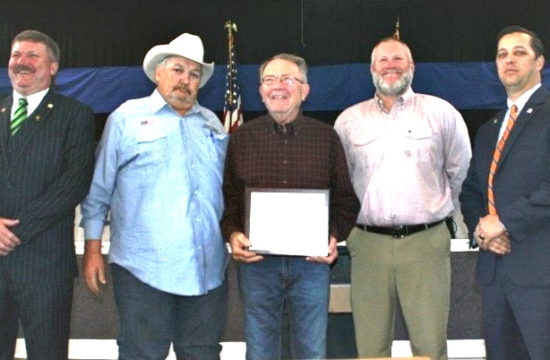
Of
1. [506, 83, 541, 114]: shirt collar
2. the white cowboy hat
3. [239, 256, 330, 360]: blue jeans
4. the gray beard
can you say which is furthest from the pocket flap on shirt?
[506, 83, 541, 114]: shirt collar

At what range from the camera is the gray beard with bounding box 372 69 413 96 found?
3.37 metres

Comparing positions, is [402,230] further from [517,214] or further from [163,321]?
[163,321]

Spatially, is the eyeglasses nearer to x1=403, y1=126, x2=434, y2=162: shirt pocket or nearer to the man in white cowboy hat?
the man in white cowboy hat

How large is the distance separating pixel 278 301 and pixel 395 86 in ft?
3.57

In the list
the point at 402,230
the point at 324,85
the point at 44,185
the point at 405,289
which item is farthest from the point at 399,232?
the point at 324,85

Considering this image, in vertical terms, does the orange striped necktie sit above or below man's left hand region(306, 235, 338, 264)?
above

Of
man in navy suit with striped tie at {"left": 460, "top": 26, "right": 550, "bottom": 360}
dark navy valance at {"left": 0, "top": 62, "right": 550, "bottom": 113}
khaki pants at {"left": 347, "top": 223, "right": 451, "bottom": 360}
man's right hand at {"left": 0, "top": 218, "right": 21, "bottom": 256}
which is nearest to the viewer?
man's right hand at {"left": 0, "top": 218, "right": 21, "bottom": 256}

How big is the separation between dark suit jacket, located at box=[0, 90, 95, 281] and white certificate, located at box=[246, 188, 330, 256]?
2.36ft

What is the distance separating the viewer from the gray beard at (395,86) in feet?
11.1

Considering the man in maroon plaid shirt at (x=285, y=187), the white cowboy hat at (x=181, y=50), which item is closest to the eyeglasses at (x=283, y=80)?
the man in maroon plaid shirt at (x=285, y=187)

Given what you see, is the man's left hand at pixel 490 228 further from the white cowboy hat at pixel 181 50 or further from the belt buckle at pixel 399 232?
the white cowboy hat at pixel 181 50

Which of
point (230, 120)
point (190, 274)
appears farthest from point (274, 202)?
point (230, 120)

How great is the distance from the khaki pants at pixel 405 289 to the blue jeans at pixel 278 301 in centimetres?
31

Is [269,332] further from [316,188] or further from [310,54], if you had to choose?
[310,54]
